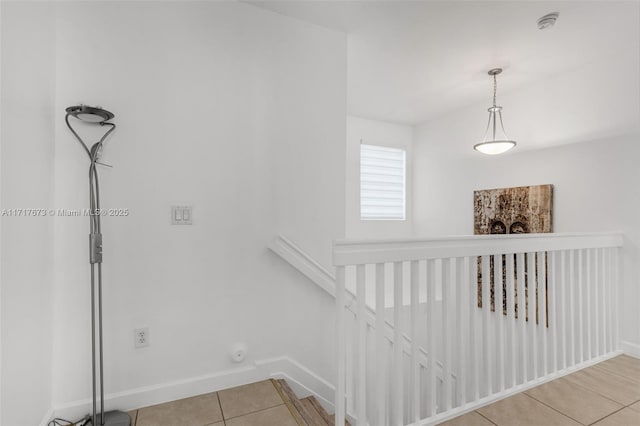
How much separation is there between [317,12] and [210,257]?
5.81ft

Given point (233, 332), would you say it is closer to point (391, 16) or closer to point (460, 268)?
point (460, 268)

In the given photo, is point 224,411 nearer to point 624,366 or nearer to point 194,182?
point 194,182

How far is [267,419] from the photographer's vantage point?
63.6 inches

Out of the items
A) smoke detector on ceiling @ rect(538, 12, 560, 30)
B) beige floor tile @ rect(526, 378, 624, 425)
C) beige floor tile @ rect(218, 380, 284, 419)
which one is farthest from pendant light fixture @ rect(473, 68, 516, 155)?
beige floor tile @ rect(218, 380, 284, 419)

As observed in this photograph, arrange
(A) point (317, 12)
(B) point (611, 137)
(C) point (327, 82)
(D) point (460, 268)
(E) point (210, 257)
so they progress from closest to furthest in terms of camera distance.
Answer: (D) point (460, 268) → (E) point (210, 257) → (A) point (317, 12) → (C) point (327, 82) → (B) point (611, 137)

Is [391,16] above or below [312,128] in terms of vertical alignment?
above

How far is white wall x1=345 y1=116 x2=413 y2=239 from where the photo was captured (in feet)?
14.0

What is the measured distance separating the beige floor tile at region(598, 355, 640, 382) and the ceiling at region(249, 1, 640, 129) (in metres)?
2.04

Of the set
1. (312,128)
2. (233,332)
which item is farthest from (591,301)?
(233,332)

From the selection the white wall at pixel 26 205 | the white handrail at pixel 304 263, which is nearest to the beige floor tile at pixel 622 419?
the white handrail at pixel 304 263

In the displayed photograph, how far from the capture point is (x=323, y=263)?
2238mm

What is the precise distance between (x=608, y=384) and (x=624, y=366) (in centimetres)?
45

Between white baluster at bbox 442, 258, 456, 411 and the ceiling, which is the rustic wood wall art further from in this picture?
white baluster at bbox 442, 258, 456, 411

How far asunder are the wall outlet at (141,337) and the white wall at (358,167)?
9.11 feet
